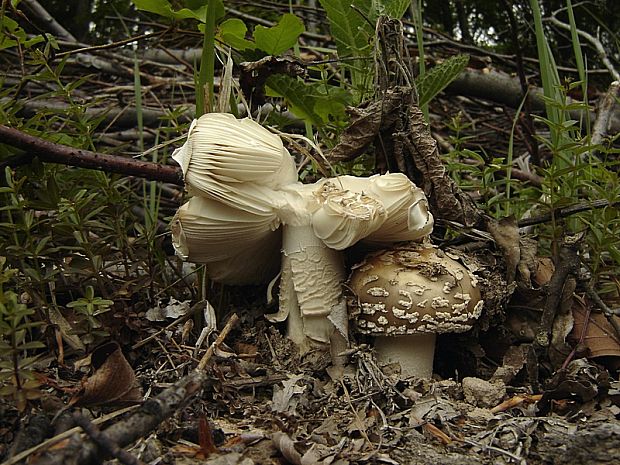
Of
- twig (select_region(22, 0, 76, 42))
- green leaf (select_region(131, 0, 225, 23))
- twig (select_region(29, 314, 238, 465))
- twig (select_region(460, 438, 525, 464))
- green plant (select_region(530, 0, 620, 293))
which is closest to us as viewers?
twig (select_region(29, 314, 238, 465))

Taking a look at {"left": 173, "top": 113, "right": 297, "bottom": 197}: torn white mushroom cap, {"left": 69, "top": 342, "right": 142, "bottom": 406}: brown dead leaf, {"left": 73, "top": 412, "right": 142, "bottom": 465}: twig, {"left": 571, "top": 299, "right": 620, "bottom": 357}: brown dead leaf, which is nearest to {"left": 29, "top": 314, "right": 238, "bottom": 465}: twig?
{"left": 73, "top": 412, "right": 142, "bottom": 465}: twig

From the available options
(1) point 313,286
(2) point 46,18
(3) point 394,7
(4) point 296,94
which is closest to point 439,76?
(3) point 394,7

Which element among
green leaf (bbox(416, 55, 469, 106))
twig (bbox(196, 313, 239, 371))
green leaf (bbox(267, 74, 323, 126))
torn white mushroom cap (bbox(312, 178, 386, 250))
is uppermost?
green leaf (bbox(416, 55, 469, 106))

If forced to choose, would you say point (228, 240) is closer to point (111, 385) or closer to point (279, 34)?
point (111, 385)

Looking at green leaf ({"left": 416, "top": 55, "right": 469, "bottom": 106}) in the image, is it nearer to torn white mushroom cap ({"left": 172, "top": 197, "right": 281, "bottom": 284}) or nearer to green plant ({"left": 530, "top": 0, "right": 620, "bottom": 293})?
green plant ({"left": 530, "top": 0, "right": 620, "bottom": 293})

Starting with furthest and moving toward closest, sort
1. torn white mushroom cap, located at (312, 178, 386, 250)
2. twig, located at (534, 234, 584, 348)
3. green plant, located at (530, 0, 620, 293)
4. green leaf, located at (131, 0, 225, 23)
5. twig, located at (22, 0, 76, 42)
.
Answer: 1. twig, located at (22, 0, 76, 42)
2. green leaf, located at (131, 0, 225, 23)
3. green plant, located at (530, 0, 620, 293)
4. twig, located at (534, 234, 584, 348)
5. torn white mushroom cap, located at (312, 178, 386, 250)

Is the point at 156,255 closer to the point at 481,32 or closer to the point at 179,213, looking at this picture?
the point at 179,213

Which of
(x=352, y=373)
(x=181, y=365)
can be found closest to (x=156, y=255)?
(x=181, y=365)

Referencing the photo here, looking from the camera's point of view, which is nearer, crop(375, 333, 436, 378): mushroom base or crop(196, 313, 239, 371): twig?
crop(196, 313, 239, 371): twig
